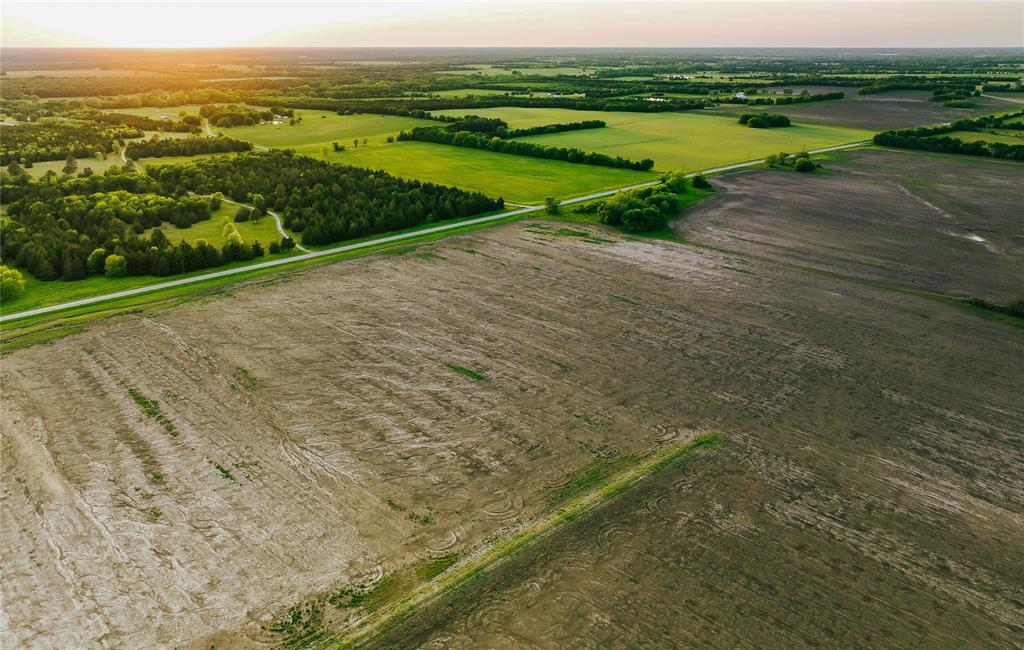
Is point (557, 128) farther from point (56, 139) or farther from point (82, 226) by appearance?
point (56, 139)

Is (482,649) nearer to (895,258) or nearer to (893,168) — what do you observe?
(895,258)

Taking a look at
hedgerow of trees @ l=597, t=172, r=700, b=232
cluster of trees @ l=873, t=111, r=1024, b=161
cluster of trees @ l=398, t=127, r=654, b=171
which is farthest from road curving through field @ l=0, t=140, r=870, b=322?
cluster of trees @ l=873, t=111, r=1024, b=161

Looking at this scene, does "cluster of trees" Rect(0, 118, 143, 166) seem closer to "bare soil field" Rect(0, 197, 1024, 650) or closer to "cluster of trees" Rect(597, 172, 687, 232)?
"bare soil field" Rect(0, 197, 1024, 650)

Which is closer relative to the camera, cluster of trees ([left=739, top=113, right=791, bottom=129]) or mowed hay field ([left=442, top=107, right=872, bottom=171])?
mowed hay field ([left=442, top=107, right=872, bottom=171])

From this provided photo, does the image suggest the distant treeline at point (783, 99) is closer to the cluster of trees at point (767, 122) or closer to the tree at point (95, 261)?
the cluster of trees at point (767, 122)

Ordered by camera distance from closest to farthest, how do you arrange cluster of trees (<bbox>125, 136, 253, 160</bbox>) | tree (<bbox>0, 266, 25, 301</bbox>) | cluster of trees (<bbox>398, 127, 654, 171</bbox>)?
tree (<bbox>0, 266, 25, 301</bbox>) → cluster of trees (<bbox>398, 127, 654, 171</bbox>) → cluster of trees (<bbox>125, 136, 253, 160</bbox>)

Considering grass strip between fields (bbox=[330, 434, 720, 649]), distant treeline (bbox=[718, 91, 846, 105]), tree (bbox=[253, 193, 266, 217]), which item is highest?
distant treeline (bbox=[718, 91, 846, 105])
